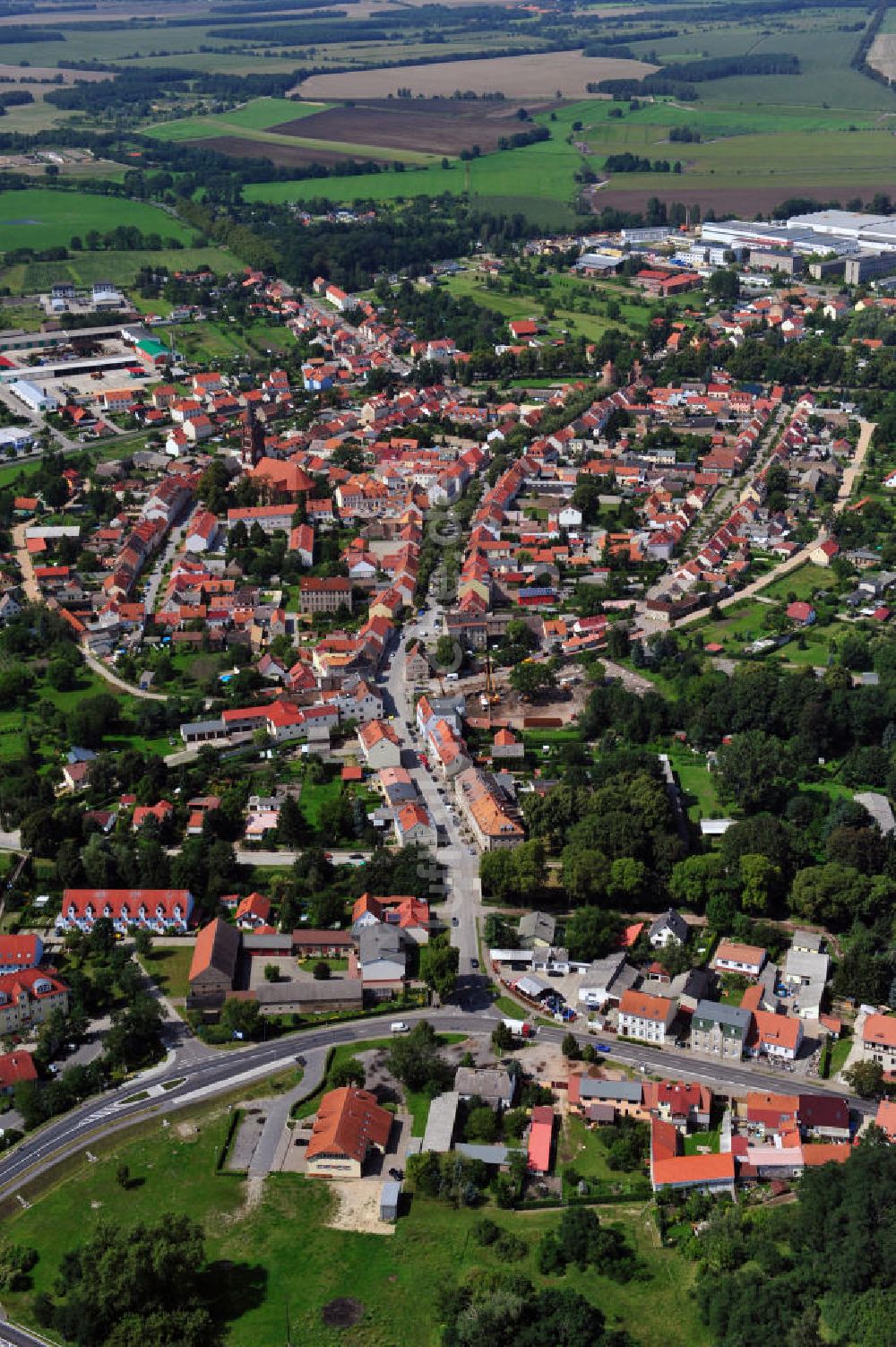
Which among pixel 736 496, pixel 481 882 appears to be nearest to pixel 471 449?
pixel 736 496

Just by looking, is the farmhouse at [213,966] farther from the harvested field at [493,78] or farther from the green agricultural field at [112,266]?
the harvested field at [493,78]

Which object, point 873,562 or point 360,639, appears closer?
point 360,639

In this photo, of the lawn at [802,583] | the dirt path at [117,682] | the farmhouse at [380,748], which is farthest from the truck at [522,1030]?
the lawn at [802,583]

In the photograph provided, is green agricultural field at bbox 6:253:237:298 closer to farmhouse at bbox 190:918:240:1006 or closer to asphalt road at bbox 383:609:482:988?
asphalt road at bbox 383:609:482:988

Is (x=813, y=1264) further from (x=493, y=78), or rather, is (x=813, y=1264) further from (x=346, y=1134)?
(x=493, y=78)

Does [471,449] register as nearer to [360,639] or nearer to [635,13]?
[360,639]

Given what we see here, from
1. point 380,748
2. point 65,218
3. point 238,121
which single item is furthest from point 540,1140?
point 238,121
